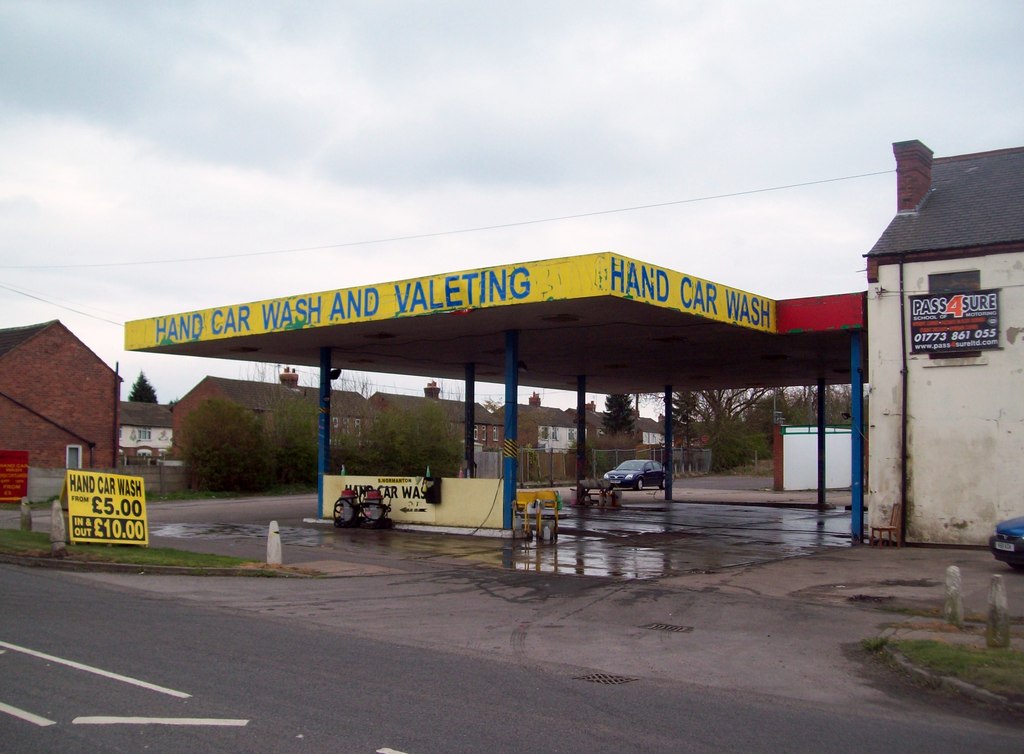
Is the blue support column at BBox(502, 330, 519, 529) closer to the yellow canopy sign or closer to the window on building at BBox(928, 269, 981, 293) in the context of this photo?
the yellow canopy sign

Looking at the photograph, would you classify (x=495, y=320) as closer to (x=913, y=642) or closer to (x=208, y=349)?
(x=208, y=349)

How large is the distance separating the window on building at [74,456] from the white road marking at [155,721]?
42.2m

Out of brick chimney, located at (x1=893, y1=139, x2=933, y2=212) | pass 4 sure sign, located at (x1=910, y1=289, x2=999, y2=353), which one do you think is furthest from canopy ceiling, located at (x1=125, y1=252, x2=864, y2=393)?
brick chimney, located at (x1=893, y1=139, x2=933, y2=212)

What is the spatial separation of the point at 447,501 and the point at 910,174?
1407 centimetres

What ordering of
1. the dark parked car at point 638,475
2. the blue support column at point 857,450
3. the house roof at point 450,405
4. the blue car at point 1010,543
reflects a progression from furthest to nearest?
1. the house roof at point 450,405
2. the dark parked car at point 638,475
3. the blue support column at point 857,450
4. the blue car at point 1010,543

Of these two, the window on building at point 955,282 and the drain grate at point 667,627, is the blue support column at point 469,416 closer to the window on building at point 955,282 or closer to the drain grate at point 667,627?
the window on building at point 955,282

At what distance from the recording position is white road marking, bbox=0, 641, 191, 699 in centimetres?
732

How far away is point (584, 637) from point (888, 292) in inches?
518

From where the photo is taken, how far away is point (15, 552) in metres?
16.8

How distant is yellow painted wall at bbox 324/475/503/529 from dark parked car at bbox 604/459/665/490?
21.7 metres

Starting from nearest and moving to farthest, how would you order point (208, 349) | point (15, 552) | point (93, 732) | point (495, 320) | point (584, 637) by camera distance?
point (93, 732) < point (584, 637) < point (15, 552) < point (495, 320) < point (208, 349)

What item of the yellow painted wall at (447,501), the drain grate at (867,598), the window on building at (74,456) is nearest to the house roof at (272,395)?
the window on building at (74,456)

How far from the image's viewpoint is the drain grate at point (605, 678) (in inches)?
328

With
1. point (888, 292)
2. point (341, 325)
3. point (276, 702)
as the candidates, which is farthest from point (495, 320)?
point (276, 702)
